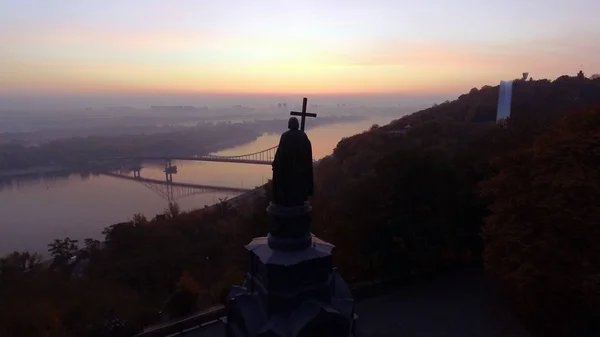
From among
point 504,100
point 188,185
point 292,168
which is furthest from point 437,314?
point 188,185

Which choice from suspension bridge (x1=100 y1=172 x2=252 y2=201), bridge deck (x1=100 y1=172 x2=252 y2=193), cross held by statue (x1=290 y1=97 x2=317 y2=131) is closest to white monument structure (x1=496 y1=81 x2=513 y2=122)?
suspension bridge (x1=100 y1=172 x2=252 y2=201)

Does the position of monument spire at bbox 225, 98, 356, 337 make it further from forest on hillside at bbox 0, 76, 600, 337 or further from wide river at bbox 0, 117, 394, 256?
wide river at bbox 0, 117, 394, 256

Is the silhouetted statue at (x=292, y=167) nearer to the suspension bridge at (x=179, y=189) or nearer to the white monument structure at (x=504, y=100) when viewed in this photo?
the white monument structure at (x=504, y=100)

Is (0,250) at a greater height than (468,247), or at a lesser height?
lesser

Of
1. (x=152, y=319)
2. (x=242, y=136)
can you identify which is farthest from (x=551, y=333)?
(x=242, y=136)

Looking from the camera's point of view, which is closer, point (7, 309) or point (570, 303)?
point (570, 303)

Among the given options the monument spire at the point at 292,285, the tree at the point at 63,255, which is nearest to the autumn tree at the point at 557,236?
the monument spire at the point at 292,285

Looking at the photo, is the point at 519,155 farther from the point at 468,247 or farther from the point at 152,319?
the point at 152,319
